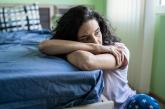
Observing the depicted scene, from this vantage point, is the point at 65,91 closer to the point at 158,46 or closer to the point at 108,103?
the point at 108,103

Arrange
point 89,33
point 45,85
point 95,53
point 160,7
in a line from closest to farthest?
point 45,85 → point 95,53 → point 89,33 → point 160,7

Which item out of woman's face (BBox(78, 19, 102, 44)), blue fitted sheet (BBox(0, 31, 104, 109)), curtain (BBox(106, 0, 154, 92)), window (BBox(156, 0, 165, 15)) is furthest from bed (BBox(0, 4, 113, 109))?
window (BBox(156, 0, 165, 15))

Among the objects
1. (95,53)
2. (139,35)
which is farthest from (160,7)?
(95,53)

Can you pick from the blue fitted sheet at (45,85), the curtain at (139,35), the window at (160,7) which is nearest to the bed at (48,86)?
the blue fitted sheet at (45,85)

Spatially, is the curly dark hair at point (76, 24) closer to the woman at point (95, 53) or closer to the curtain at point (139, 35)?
the woman at point (95, 53)

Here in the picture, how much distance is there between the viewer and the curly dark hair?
125 cm

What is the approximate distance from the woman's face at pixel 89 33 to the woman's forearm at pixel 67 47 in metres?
0.09

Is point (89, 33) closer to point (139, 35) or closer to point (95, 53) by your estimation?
point (95, 53)

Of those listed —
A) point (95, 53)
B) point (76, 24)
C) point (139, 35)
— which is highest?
point (76, 24)

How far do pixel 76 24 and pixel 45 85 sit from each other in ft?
1.43

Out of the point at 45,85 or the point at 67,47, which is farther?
the point at 67,47

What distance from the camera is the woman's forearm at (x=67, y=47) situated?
3.61 ft

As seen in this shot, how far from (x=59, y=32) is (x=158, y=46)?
1.35 meters

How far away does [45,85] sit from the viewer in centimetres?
92
